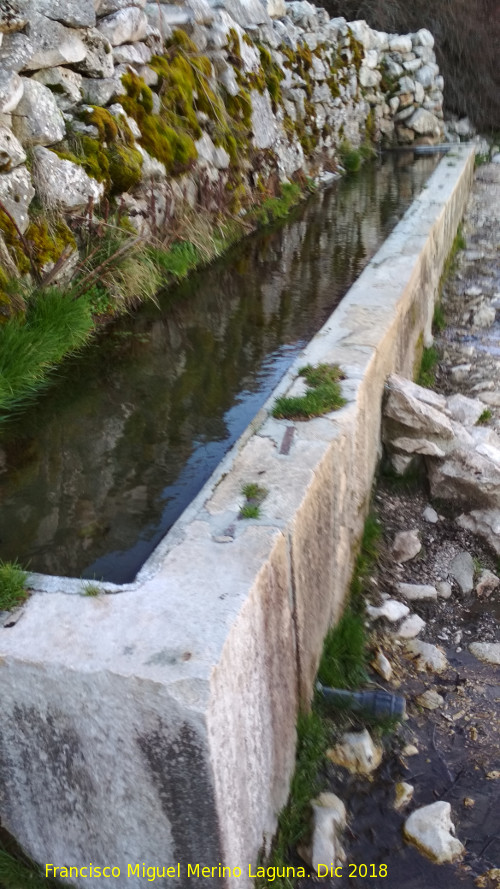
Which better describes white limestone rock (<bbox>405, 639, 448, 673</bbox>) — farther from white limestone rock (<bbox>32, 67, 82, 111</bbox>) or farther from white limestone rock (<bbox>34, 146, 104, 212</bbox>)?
white limestone rock (<bbox>32, 67, 82, 111</bbox>)

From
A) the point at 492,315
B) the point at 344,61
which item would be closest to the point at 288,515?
the point at 492,315

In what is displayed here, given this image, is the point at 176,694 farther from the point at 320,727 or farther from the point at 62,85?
the point at 62,85

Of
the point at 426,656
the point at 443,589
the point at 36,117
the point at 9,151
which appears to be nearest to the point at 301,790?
the point at 426,656

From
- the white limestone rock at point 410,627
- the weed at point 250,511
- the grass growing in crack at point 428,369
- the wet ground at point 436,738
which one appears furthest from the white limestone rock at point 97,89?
the white limestone rock at point 410,627

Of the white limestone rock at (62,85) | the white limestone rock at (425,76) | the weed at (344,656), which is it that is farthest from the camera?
the white limestone rock at (425,76)

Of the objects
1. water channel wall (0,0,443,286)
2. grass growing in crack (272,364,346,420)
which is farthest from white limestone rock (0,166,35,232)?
grass growing in crack (272,364,346,420)

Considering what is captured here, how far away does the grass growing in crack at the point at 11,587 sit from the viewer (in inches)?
77.0

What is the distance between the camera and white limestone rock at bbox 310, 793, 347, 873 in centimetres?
219

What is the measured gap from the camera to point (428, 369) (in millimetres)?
5250

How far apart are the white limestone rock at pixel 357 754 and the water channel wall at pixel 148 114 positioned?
254 cm

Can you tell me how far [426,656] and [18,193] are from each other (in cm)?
304

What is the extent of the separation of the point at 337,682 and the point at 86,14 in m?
4.21

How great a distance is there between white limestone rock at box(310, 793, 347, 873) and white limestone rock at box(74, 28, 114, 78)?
448 centimetres

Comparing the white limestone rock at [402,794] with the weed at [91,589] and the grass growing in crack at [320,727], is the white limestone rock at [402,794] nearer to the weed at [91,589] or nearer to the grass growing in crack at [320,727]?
the grass growing in crack at [320,727]
